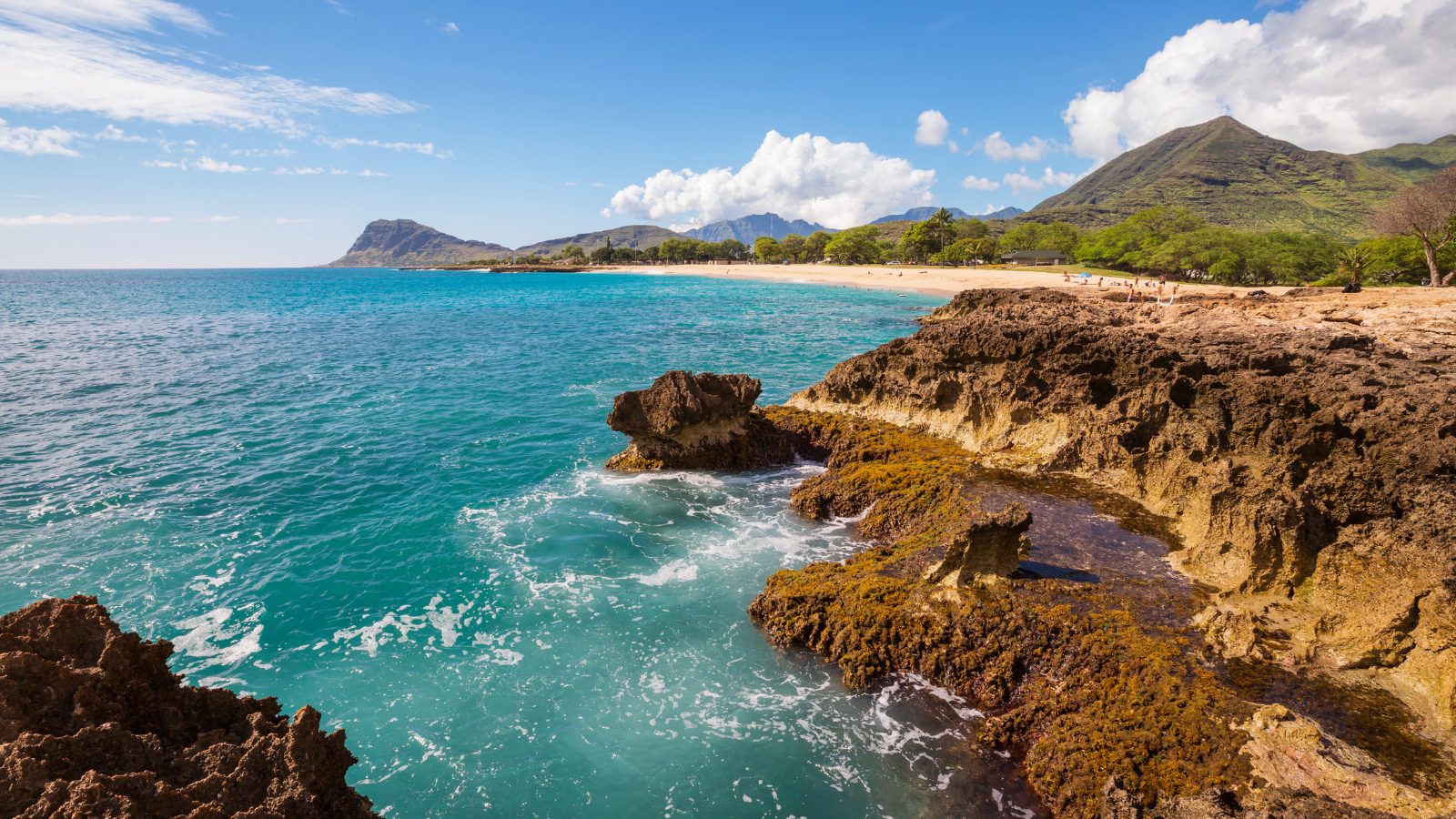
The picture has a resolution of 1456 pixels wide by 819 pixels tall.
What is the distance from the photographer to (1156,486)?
16.9m

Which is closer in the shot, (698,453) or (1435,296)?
(698,453)

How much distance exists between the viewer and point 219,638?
44.6 feet

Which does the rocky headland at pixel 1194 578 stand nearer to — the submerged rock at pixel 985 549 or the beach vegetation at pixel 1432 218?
the submerged rock at pixel 985 549

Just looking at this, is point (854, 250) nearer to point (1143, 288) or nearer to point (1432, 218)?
point (1143, 288)

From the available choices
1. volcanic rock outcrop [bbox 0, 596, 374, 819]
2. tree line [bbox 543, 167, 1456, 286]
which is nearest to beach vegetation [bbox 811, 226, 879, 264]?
tree line [bbox 543, 167, 1456, 286]

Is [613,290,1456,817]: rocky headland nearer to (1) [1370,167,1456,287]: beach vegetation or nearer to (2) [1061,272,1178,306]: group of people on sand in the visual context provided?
(2) [1061,272,1178,306]: group of people on sand

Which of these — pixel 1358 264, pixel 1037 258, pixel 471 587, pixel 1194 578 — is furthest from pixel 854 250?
pixel 471 587

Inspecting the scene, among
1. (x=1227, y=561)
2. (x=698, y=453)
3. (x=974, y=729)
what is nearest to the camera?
(x=974, y=729)

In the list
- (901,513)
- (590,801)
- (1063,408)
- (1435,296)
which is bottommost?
(590,801)

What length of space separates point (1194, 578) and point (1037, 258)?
130m

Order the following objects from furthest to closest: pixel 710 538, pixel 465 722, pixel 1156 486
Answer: pixel 710 538 → pixel 1156 486 → pixel 465 722

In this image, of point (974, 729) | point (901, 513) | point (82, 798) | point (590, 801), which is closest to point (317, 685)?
point (590, 801)

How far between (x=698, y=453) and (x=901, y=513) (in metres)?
8.46

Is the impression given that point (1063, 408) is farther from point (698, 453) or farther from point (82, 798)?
point (82, 798)
